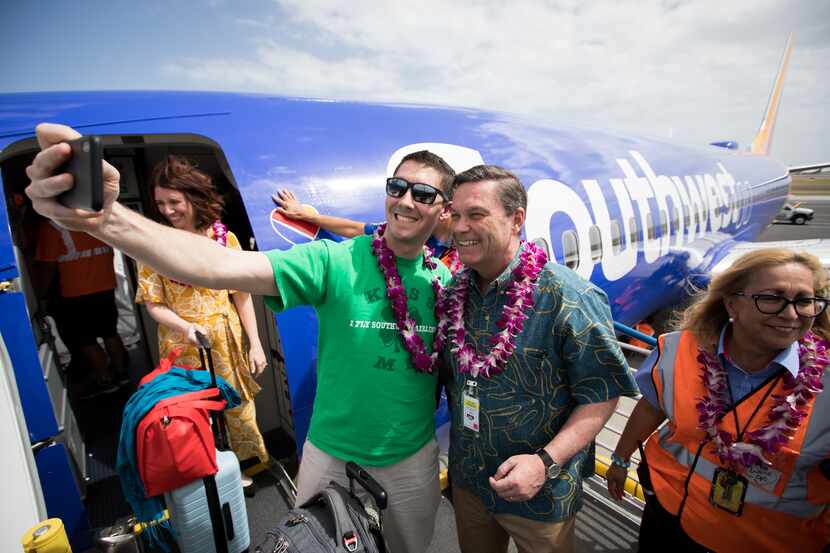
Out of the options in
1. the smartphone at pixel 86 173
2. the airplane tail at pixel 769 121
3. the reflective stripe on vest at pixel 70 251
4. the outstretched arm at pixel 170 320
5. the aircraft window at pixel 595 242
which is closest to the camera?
the smartphone at pixel 86 173

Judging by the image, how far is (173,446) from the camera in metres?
2.00

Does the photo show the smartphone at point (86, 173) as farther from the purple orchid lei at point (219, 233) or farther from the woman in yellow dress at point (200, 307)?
the purple orchid lei at point (219, 233)

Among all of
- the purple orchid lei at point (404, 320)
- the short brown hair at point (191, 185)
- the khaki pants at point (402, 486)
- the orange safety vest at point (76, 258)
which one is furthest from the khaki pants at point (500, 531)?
the orange safety vest at point (76, 258)

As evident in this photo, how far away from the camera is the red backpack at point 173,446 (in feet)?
6.54

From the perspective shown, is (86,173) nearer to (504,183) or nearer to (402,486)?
(504,183)

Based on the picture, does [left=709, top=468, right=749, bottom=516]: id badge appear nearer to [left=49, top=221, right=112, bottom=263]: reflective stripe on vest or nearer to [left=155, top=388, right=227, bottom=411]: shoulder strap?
[left=155, top=388, right=227, bottom=411]: shoulder strap

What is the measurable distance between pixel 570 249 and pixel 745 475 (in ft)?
9.08

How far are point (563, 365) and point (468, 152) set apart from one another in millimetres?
2594

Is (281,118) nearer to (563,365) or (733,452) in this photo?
(563,365)

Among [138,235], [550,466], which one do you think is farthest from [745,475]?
[138,235]

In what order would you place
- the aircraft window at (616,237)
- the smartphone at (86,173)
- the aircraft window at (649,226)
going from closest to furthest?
the smartphone at (86,173) < the aircraft window at (616,237) < the aircraft window at (649,226)

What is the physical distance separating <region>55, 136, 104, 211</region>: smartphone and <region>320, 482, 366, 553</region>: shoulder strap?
4.12ft

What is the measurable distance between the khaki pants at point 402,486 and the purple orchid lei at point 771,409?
1.27 metres

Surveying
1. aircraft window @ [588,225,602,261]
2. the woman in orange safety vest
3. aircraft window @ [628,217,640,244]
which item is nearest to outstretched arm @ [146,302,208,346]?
the woman in orange safety vest
